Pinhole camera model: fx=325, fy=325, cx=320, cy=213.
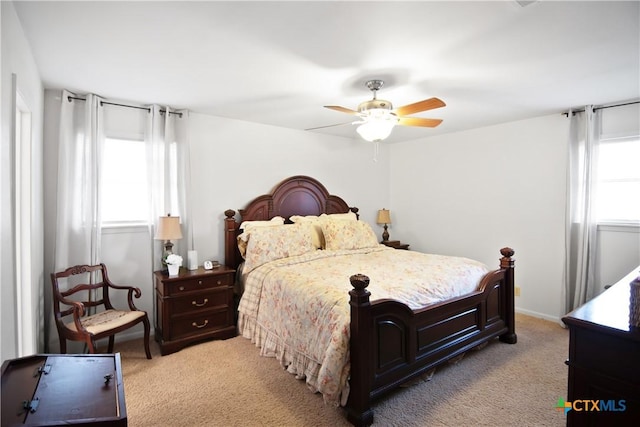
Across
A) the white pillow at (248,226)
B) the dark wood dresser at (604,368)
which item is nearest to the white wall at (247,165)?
the white pillow at (248,226)

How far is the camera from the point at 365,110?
2680 millimetres

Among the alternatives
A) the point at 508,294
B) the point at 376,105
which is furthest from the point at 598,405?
the point at 376,105

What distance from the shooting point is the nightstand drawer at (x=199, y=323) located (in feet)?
10.2

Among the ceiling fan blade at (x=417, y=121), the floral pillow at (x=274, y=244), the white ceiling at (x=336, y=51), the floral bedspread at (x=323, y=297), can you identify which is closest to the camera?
the white ceiling at (x=336, y=51)

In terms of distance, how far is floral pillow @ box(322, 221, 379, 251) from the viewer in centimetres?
403

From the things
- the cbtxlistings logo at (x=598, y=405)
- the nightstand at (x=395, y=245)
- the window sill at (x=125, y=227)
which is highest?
the window sill at (x=125, y=227)

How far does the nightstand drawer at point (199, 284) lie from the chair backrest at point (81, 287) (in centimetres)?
62

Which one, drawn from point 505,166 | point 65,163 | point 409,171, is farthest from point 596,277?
point 65,163

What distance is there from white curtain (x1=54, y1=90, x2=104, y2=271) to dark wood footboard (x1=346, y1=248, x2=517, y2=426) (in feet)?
8.56

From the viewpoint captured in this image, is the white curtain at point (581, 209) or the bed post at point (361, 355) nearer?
the bed post at point (361, 355)

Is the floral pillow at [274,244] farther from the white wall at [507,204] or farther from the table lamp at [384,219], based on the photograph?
the white wall at [507,204]

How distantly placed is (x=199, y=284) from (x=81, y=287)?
0.99 metres

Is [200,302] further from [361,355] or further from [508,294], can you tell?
[508,294]

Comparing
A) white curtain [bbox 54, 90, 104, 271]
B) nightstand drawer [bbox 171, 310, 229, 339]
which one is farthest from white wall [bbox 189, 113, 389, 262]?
white curtain [bbox 54, 90, 104, 271]
